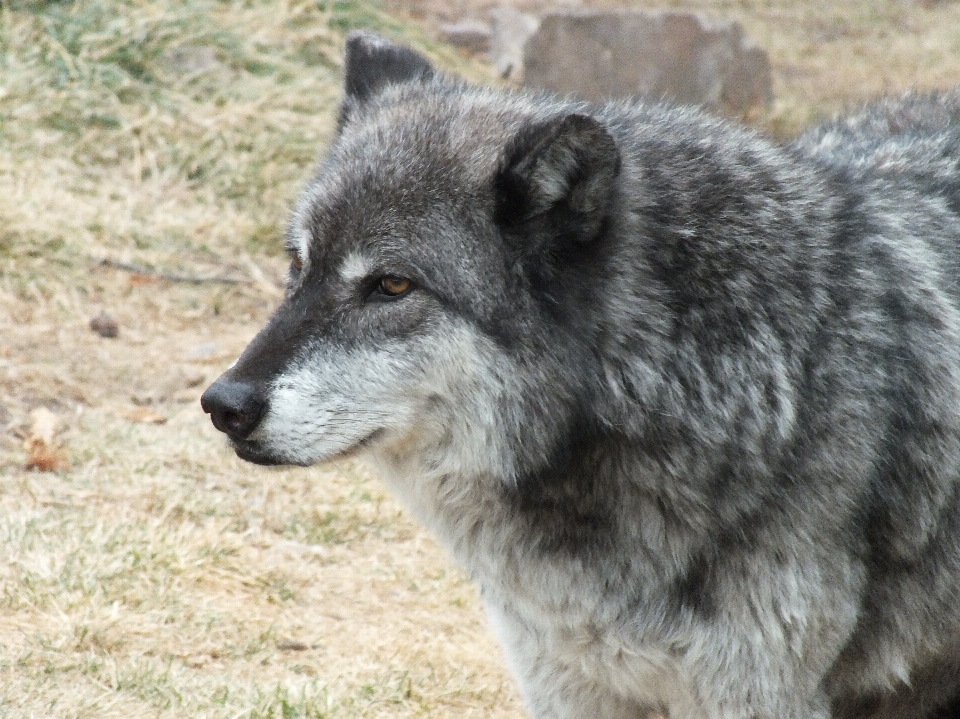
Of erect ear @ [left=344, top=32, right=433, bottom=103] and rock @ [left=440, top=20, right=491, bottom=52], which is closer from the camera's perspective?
erect ear @ [left=344, top=32, right=433, bottom=103]

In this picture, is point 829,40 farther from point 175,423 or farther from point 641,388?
point 641,388

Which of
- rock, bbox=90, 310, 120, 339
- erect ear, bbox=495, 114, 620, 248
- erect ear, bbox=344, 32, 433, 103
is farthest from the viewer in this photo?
rock, bbox=90, 310, 120, 339

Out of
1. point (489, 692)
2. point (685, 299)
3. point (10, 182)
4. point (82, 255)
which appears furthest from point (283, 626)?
point (10, 182)

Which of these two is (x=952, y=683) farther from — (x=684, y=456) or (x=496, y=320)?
(x=496, y=320)

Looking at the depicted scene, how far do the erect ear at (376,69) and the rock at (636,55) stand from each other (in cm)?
701

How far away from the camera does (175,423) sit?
6270 mm

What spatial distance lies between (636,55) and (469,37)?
6.07 ft

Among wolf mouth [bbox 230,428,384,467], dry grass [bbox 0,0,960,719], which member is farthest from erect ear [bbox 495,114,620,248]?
dry grass [bbox 0,0,960,719]

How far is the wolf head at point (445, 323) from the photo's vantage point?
3.07m

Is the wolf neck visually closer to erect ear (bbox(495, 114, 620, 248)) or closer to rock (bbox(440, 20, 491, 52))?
erect ear (bbox(495, 114, 620, 248))

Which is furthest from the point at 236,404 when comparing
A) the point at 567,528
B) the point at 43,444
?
the point at 43,444

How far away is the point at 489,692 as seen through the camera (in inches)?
178

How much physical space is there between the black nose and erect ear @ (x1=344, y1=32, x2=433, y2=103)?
1.19 metres

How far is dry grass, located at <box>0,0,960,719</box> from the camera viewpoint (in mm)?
4402
